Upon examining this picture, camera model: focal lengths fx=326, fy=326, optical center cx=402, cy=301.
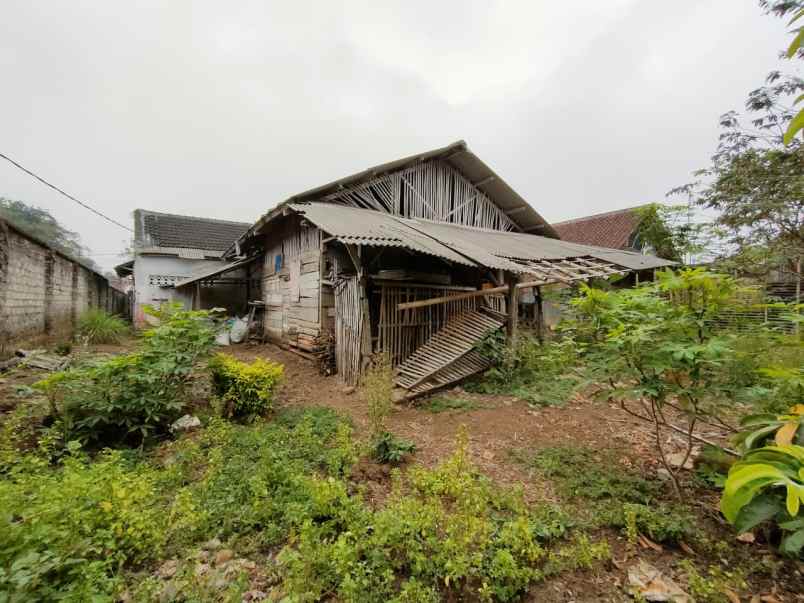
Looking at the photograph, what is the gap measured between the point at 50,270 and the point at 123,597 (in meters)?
9.90

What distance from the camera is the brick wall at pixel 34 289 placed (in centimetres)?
613

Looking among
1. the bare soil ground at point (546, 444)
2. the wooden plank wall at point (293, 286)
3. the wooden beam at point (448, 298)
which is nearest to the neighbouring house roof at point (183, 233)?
the wooden plank wall at point (293, 286)

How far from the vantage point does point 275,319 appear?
10625 mm

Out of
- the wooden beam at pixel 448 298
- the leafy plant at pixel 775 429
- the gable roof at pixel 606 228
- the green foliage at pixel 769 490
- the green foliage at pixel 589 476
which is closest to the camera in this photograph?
the green foliage at pixel 769 490

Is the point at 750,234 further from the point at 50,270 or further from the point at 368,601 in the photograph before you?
the point at 50,270

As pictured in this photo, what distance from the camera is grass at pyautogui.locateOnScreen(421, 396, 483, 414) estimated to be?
5480mm

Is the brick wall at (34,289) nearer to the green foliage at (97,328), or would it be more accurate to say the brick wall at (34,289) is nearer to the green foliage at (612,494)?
the green foliage at (97,328)

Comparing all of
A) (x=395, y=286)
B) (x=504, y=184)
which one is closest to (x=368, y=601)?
(x=395, y=286)

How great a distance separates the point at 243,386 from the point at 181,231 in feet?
51.9

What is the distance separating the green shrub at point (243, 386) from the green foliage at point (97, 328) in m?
7.63

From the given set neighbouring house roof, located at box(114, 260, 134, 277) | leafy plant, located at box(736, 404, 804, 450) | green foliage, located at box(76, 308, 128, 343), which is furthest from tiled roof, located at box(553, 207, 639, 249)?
neighbouring house roof, located at box(114, 260, 134, 277)

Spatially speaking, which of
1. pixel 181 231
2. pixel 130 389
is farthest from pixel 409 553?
pixel 181 231

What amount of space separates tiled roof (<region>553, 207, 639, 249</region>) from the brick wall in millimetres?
19034

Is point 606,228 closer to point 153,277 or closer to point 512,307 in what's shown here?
point 512,307
